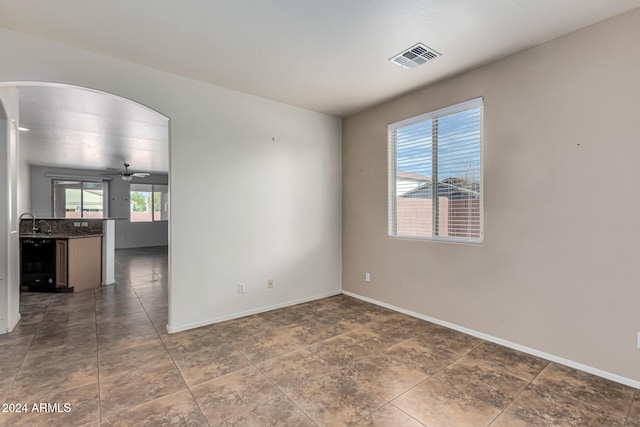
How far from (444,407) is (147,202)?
1151cm

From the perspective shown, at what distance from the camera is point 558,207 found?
2504 mm

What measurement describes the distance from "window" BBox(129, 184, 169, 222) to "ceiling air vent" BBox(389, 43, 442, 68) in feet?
34.3

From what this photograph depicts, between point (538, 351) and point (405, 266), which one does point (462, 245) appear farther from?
point (538, 351)

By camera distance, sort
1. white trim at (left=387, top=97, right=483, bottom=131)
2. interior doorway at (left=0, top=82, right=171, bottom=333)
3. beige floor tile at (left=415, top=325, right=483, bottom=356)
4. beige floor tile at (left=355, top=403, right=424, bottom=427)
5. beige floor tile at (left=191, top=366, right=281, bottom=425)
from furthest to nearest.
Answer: interior doorway at (left=0, top=82, right=171, bottom=333)
white trim at (left=387, top=97, right=483, bottom=131)
beige floor tile at (left=415, top=325, right=483, bottom=356)
beige floor tile at (left=191, top=366, right=281, bottom=425)
beige floor tile at (left=355, top=403, right=424, bottom=427)

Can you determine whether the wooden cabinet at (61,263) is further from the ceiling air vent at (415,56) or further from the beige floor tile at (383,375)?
the ceiling air vent at (415,56)

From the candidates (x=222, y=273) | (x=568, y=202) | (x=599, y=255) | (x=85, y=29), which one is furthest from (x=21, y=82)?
(x=599, y=255)

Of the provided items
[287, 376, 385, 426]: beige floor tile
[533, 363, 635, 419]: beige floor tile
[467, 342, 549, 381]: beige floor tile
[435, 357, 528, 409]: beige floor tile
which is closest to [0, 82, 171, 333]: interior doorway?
[287, 376, 385, 426]: beige floor tile

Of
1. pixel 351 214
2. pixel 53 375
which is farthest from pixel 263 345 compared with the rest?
pixel 351 214

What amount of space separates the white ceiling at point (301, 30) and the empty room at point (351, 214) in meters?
0.02

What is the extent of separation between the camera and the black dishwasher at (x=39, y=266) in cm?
486

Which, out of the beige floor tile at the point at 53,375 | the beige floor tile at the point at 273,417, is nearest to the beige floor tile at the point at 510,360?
the beige floor tile at the point at 273,417

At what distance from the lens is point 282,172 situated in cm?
405

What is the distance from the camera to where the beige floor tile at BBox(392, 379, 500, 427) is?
5.93 feet

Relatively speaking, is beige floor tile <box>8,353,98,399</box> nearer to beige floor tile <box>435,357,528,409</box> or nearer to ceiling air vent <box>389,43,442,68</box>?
beige floor tile <box>435,357,528,409</box>
